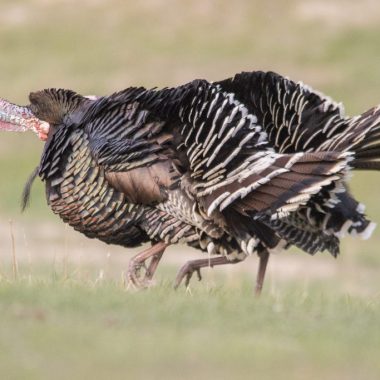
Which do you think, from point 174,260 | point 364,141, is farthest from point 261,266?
point 174,260

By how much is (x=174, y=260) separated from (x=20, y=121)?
10351mm

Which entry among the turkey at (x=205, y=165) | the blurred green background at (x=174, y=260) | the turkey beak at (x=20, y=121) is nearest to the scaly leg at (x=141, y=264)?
the turkey at (x=205, y=165)

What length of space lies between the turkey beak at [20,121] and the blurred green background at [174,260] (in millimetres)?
1005

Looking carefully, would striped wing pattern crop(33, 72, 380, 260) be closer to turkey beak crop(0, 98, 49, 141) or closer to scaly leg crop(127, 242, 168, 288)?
scaly leg crop(127, 242, 168, 288)

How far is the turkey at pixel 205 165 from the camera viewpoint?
30.1ft

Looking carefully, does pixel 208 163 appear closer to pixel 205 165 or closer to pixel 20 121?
pixel 205 165

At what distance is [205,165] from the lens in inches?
364

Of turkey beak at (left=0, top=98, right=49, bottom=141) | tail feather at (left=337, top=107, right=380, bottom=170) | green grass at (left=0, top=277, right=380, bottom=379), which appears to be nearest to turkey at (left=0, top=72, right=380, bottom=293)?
tail feather at (left=337, top=107, right=380, bottom=170)

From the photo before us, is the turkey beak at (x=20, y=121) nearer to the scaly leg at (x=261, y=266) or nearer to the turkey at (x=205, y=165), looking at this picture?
the turkey at (x=205, y=165)

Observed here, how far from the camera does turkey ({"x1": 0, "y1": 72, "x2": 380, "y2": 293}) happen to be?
9.19 m

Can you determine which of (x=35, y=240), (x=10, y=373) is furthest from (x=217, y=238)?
(x=35, y=240)

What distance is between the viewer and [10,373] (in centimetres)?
624

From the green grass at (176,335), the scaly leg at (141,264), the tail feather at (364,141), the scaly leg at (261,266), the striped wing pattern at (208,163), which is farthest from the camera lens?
the scaly leg at (261,266)

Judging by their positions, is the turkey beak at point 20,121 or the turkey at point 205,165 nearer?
the turkey at point 205,165
